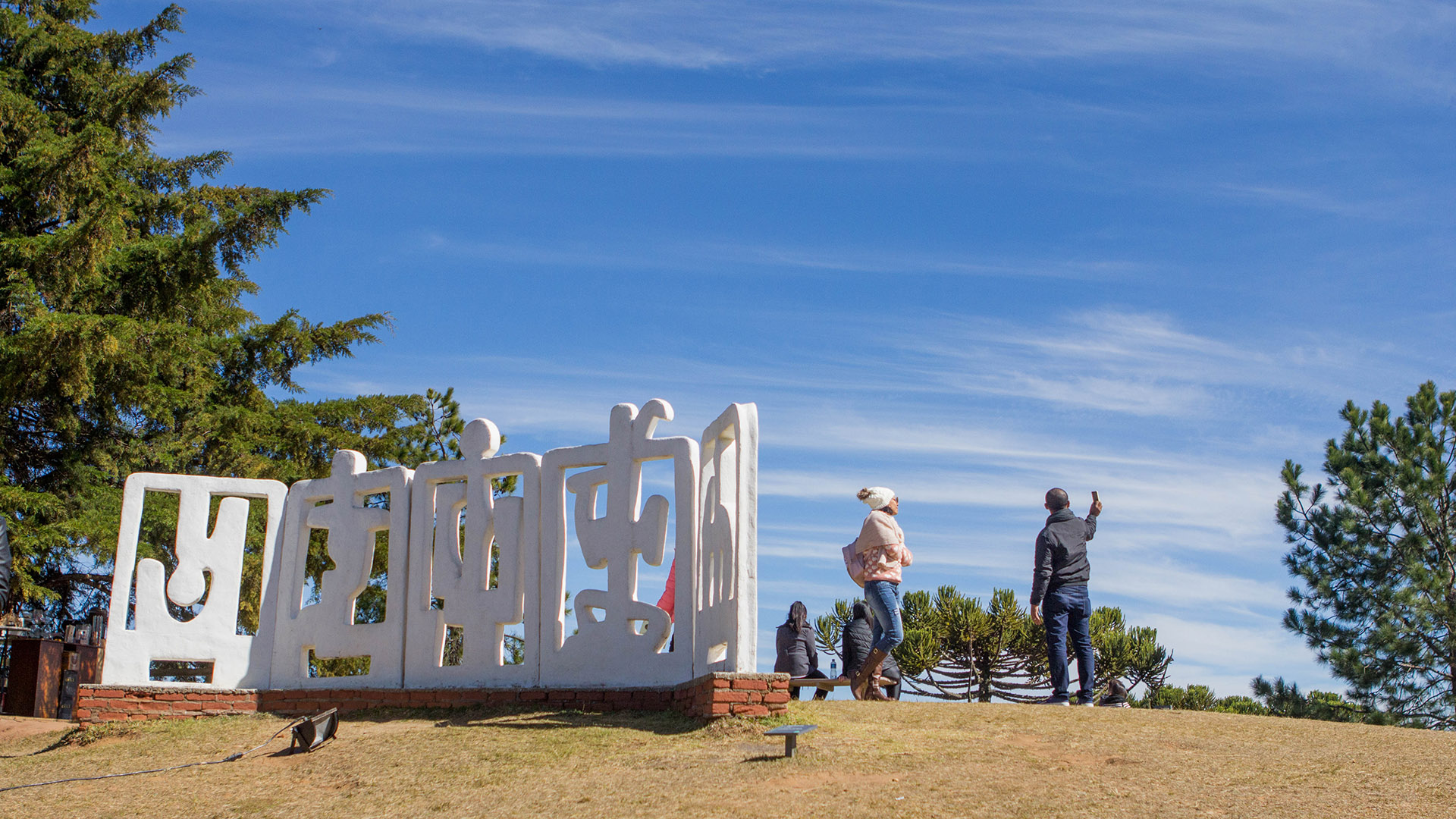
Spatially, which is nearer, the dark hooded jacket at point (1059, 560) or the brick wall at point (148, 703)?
the dark hooded jacket at point (1059, 560)

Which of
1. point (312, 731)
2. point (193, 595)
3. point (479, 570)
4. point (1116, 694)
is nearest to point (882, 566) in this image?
point (1116, 694)

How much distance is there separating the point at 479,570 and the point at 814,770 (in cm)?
460

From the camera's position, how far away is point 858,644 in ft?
Result: 37.1

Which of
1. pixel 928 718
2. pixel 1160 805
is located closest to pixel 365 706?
pixel 928 718

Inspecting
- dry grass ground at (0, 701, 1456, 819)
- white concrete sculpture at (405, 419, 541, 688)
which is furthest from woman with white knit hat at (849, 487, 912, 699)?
white concrete sculpture at (405, 419, 541, 688)

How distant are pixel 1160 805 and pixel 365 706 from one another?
23.9ft

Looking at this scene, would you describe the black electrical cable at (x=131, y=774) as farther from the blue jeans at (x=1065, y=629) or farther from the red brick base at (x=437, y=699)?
the blue jeans at (x=1065, y=629)

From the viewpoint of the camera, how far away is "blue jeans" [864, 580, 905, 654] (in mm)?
9461

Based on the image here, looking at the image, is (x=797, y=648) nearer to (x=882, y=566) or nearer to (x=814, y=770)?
(x=882, y=566)

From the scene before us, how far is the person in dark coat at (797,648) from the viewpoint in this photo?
11227mm

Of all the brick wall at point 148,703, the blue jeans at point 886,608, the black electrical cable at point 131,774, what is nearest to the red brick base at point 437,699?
the brick wall at point 148,703

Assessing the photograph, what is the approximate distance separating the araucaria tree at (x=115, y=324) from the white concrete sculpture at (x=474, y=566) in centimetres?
893

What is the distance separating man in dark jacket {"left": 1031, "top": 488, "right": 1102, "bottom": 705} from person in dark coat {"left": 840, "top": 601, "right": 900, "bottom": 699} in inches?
65.7

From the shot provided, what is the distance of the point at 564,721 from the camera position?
9.65m
